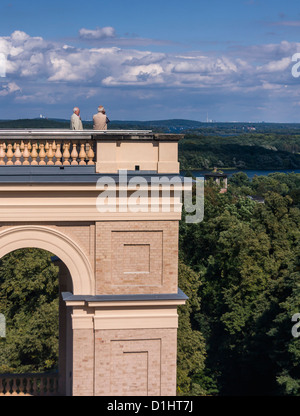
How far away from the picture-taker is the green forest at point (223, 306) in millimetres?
48875

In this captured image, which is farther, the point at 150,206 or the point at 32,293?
the point at 32,293

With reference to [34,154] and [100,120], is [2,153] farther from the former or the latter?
[100,120]

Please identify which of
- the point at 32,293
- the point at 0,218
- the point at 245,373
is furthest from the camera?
the point at 245,373

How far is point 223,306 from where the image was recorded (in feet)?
211

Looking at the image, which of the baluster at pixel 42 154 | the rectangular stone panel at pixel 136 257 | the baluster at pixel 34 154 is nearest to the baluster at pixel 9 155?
the baluster at pixel 34 154

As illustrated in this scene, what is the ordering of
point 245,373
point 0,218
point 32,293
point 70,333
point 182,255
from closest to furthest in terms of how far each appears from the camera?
point 0,218 < point 70,333 < point 32,293 < point 245,373 < point 182,255

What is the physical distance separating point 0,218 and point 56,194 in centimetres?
146

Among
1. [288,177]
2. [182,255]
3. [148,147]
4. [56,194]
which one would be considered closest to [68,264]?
[56,194]

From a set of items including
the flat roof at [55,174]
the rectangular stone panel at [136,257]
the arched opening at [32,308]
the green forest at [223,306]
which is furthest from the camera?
the green forest at [223,306]

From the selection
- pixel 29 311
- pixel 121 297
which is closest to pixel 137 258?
pixel 121 297

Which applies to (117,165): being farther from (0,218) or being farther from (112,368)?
(112,368)

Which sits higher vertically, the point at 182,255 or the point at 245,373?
the point at 182,255

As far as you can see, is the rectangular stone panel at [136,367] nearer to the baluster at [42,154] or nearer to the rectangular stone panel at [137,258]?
the rectangular stone panel at [137,258]

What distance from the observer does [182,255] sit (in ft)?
233
